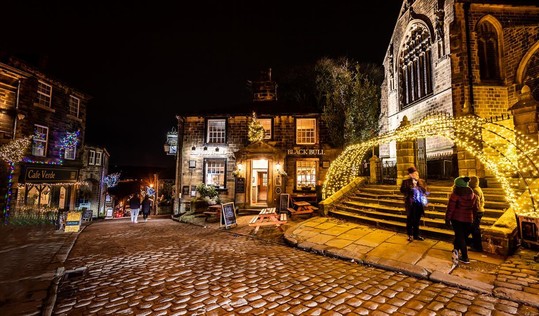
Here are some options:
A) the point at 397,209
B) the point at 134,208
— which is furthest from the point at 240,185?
the point at 397,209

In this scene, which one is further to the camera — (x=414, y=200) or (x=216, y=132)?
(x=216, y=132)

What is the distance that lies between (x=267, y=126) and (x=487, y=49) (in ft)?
46.5

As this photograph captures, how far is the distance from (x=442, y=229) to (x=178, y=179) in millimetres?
15292

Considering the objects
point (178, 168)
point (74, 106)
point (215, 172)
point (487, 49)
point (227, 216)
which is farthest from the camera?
point (74, 106)

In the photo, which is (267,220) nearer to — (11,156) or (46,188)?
(11,156)

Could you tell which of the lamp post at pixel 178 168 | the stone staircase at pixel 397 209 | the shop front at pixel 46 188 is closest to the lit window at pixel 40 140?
the shop front at pixel 46 188

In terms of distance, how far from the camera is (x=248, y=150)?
15.5m

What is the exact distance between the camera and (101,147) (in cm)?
2377

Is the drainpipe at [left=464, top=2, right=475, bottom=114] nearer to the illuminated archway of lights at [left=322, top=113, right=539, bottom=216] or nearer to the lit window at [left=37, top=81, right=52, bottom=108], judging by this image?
the illuminated archway of lights at [left=322, top=113, right=539, bottom=216]

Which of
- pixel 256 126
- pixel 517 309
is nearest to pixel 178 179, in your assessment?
pixel 256 126

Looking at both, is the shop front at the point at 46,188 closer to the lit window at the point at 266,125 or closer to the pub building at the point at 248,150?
the pub building at the point at 248,150

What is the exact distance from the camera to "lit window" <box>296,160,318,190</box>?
16.4 m

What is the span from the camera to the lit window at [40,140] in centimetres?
1484

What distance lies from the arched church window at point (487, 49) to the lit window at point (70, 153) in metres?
27.5
